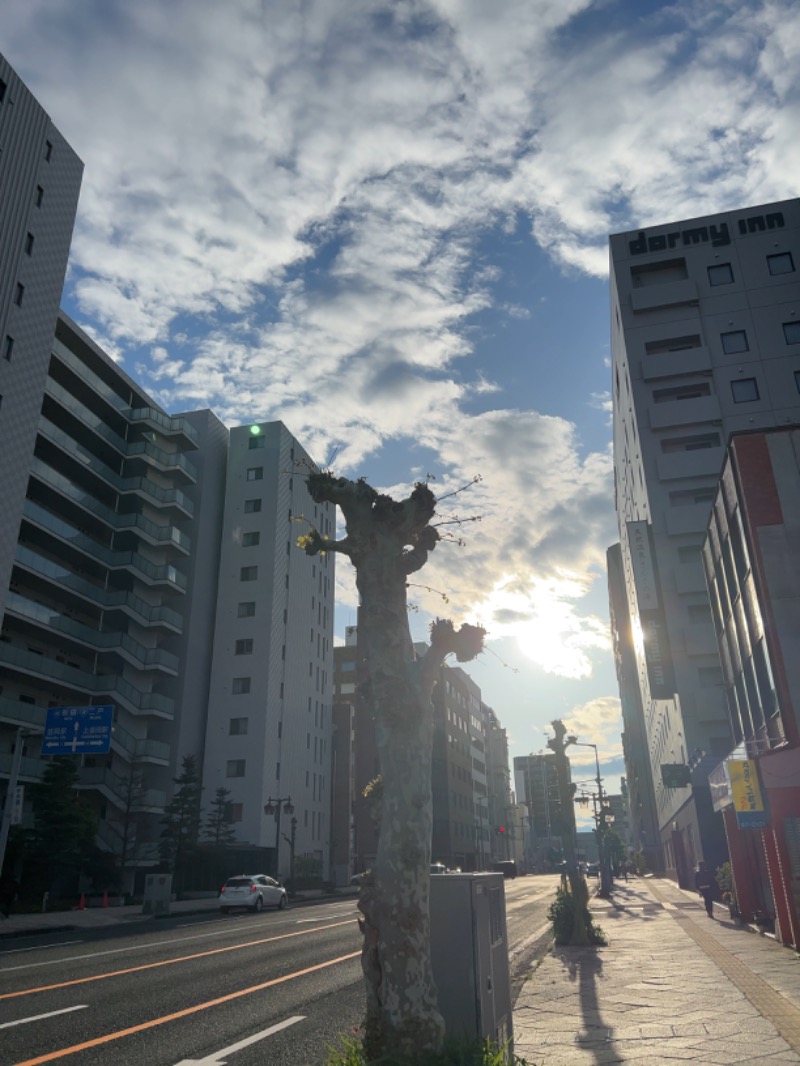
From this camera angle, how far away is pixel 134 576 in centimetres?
4862

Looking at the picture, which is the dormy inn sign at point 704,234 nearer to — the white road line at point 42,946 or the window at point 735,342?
the window at point 735,342

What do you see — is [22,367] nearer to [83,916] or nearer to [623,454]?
[83,916]

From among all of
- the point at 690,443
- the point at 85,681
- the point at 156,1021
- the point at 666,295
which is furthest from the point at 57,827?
the point at 666,295

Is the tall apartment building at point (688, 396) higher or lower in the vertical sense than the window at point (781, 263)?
lower

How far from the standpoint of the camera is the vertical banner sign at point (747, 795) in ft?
51.7

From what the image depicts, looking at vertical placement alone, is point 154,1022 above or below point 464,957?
below

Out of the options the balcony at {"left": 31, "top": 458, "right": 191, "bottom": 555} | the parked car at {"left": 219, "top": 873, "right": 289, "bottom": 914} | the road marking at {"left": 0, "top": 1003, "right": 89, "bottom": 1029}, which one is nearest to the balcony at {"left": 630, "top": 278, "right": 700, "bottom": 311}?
the balcony at {"left": 31, "top": 458, "right": 191, "bottom": 555}

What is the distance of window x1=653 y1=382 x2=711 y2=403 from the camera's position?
2030 inches

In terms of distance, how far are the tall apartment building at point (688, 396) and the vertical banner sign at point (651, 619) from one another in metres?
0.07

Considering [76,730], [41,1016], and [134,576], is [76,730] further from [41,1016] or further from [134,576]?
[41,1016]

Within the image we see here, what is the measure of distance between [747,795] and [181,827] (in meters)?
36.6

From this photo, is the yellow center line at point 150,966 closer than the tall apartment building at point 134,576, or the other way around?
the yellow center line at point 150,966

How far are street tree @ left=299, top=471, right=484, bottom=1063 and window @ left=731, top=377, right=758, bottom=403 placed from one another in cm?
4865

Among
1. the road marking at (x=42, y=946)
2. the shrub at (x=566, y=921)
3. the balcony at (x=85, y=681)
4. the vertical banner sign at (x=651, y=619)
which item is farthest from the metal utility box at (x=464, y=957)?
the vertical banner sign at (x=651, y=619)
